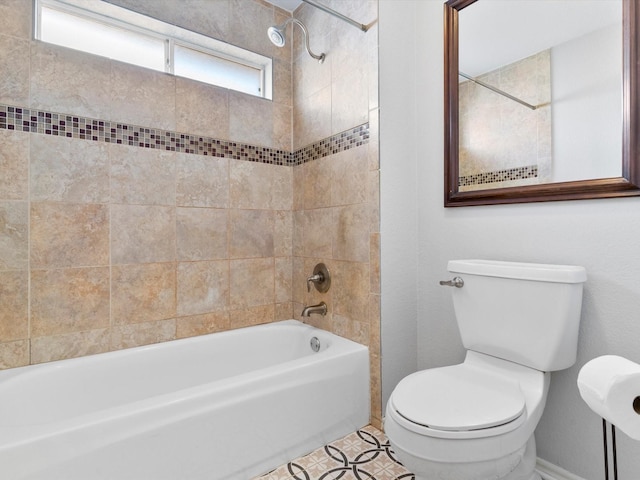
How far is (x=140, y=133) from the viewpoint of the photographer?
6.14 feet

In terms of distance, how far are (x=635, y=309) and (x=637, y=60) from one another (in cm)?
81

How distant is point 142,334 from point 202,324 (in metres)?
0.31

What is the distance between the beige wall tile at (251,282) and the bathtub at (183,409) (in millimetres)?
191

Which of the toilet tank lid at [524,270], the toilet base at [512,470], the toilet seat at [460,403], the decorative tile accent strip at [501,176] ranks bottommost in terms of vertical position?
the toilet base at [512,470]

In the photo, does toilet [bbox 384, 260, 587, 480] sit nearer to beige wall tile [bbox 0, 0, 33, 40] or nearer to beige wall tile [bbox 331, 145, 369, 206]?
beige wall tile [bbox 331, 145, 369, 206]

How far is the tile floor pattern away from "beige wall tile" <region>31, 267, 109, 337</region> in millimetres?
1096

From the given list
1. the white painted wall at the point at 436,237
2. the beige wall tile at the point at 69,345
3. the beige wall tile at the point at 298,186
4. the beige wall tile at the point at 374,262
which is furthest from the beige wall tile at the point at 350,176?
the beige wall tile at the point at 69,345

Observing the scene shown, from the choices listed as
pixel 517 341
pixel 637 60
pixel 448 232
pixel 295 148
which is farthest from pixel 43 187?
pixel 637 60

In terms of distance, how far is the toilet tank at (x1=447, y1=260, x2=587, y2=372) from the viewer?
124 centimetres

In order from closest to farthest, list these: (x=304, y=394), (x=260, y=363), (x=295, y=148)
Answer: (x=304, y=394) < (x=260, y=363) < (x=295, y=148)

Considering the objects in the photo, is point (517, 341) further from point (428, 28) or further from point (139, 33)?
point (139, 33)

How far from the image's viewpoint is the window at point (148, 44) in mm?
1764

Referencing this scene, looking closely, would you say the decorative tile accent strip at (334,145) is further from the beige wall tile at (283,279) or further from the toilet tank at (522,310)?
the toilet tank at (522,310)

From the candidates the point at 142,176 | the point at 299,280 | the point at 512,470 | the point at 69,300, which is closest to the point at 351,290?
the point at 299,280
